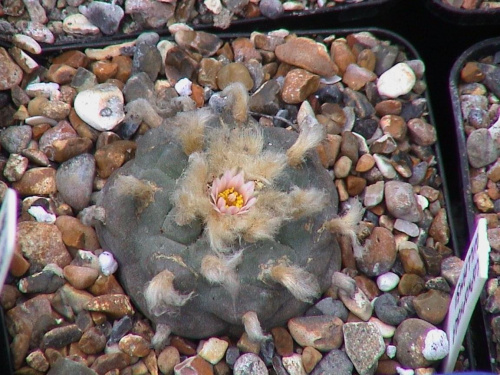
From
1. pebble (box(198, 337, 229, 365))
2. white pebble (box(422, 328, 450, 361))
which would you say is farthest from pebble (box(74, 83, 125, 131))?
white pebble (box(422, 328, 450, 361))

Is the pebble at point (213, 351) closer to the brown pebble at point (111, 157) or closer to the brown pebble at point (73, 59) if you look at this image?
the brown pebble at point (111, 157)

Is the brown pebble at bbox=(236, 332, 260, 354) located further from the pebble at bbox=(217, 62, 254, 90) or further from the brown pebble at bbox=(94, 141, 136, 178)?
the pebble at bbox=(217, 62, 254, 90)

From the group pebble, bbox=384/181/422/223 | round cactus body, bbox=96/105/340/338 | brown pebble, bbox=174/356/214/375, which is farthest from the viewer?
pebble, bbox=384/181/422/223

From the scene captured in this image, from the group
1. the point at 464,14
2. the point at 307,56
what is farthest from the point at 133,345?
the point at 464,14

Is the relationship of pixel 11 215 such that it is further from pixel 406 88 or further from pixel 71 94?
pixel 406 88

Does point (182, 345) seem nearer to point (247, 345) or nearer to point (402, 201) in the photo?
point (247, 345)

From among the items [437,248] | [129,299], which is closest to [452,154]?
[437,248]
